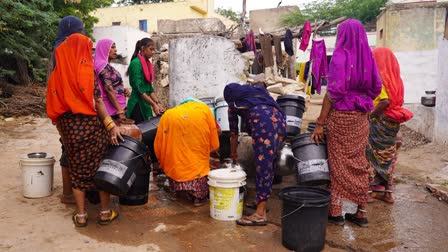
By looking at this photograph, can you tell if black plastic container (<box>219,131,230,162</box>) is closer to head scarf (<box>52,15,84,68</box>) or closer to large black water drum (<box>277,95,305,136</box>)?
large black water drum (<box>277,95,305,136</box>)

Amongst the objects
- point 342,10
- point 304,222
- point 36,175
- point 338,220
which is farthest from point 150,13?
point 304,222

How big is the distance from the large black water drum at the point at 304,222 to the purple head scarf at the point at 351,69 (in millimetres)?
865

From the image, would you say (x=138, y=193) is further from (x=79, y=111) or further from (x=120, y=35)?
(x=120, y=35)

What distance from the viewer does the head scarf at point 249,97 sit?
3831 mm

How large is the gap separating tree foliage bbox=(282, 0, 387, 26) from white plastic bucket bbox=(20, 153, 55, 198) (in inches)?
906

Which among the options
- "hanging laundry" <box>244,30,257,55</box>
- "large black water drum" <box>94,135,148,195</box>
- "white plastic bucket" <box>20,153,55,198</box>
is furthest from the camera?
"hanging laundry" <box>244,30,257,55</box>

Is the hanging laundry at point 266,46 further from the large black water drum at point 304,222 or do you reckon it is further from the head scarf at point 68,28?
the large black water drum at point 304,222

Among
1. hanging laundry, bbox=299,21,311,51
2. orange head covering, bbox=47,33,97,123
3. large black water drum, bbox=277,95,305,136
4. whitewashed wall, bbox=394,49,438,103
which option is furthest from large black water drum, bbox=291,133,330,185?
whitewashed wall, bbox=394,49,438,103

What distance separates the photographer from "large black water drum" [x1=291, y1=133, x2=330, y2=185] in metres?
3.58

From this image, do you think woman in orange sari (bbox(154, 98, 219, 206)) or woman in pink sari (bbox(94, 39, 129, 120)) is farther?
woman in pink sari (bbox(94, 39, 129, 120))

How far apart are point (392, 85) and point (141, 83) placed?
2.84m

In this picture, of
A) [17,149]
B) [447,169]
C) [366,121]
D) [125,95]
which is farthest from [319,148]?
[17,149]

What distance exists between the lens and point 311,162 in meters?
3.60

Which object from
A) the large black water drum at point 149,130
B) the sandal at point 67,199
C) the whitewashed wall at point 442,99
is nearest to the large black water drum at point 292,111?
the large black water drum at point 149,130
